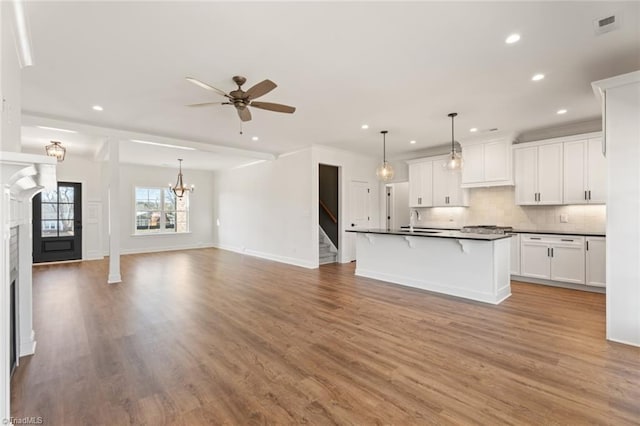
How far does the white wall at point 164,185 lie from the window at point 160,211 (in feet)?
0.55

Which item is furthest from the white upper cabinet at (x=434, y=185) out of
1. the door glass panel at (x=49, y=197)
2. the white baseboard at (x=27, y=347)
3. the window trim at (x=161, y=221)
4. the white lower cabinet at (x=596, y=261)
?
the door glass panel at (x=49, y=197)

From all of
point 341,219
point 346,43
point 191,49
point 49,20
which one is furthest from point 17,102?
point 341,219

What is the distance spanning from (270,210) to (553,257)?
6.24 meters

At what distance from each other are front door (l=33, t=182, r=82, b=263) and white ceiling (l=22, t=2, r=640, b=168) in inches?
160

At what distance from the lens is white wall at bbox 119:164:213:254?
912cm

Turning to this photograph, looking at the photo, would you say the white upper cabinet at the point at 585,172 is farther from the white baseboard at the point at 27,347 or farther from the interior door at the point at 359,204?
the white baseboard at the point at 27,347

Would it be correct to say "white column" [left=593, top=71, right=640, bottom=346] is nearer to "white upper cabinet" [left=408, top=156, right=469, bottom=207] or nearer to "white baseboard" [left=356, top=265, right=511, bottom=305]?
"white baseboard" [left=356, top=265, right=511, bottom=305]

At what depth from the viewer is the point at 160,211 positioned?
9.85 metres

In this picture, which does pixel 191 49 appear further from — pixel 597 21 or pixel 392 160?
Result: pixel 392 160

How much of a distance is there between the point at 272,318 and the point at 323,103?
9.77 ft

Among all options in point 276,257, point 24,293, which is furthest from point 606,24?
point 276,257

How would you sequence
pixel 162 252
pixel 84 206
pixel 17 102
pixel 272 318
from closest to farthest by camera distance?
pixel 17 102, pixel 272 318, pixel 84 206, pixel 162 252

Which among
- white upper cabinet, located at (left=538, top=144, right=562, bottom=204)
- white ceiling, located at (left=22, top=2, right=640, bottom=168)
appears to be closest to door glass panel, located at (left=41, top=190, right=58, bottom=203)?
white ceiling, located at (left=22, top=2, right=640, bottom=168)

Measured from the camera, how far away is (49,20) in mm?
2369
